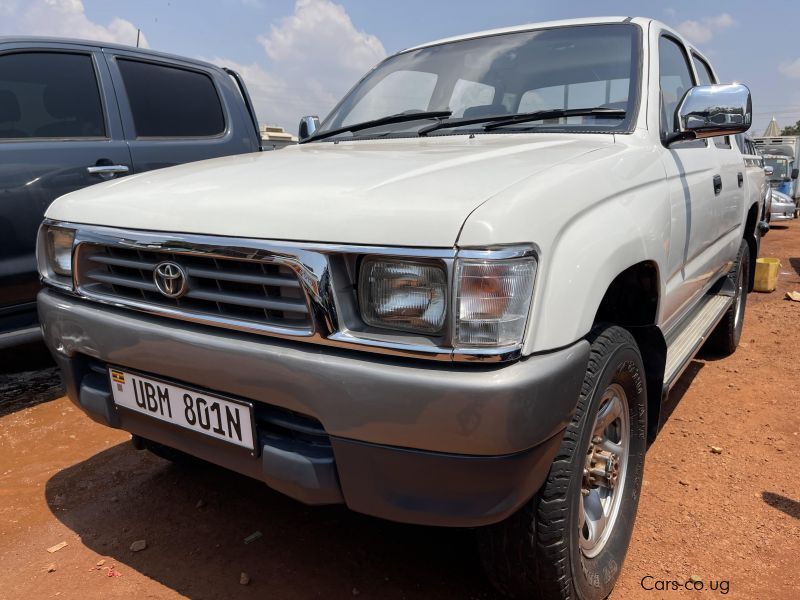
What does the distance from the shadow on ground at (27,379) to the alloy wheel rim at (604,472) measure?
295cm

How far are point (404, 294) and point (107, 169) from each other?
2.81 meters

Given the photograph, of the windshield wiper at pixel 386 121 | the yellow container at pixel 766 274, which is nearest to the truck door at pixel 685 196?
the windshield wiper at pixel 386 121

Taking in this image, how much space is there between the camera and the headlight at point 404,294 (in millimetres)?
1366

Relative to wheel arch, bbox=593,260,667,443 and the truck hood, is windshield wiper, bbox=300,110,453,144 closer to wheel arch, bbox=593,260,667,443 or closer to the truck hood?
the truck hood

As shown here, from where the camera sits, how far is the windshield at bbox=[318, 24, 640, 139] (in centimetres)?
238

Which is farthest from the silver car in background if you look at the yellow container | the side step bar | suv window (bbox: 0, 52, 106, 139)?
suv window (bbox: 0, 52, 106, 139)

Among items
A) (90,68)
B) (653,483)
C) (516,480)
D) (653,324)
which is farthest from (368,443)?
(90,68)

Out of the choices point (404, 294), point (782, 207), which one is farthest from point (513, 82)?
point (782, 207)

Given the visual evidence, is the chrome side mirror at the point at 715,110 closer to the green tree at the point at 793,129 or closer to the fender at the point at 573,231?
the fender at the point at 573,231

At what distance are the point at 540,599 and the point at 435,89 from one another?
6.88 ft

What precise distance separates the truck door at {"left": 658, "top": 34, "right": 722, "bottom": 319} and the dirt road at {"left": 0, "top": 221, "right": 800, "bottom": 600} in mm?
754

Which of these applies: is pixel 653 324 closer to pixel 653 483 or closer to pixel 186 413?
pixel 653 483

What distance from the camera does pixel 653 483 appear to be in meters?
2.62

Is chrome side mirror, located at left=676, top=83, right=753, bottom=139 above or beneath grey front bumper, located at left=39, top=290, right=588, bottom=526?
above
